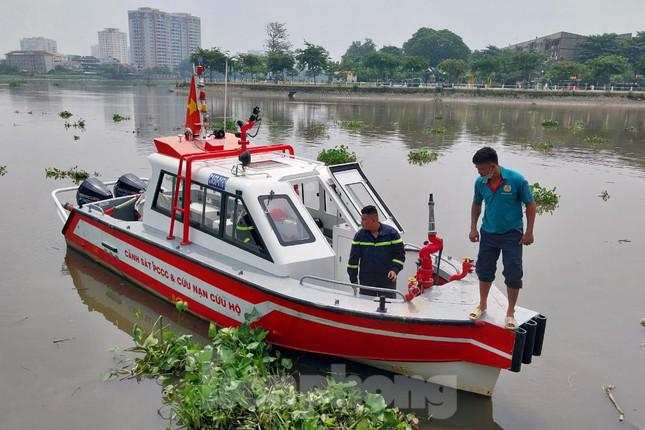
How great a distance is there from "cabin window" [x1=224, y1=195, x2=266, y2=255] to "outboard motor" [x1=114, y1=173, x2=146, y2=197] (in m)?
4.41

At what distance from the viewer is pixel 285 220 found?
6355 millimetres

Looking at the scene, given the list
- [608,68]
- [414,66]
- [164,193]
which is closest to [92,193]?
[164,193]

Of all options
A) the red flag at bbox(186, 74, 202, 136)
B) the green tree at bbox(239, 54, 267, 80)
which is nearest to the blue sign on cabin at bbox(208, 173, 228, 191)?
the red flag at bbox(186, 74, 202, 136)

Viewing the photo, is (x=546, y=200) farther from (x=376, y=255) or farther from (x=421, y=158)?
(x=376, y=255)

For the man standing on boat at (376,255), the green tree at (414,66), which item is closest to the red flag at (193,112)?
the man standing on boat at (376,255)

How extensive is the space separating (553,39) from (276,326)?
13385 cm

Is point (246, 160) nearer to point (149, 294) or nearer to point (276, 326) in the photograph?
point (276, 326)

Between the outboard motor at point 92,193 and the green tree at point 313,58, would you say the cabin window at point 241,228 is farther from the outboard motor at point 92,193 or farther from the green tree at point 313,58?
the green tree at point 313,58

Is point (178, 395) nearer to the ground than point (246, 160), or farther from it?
nearer to the ground

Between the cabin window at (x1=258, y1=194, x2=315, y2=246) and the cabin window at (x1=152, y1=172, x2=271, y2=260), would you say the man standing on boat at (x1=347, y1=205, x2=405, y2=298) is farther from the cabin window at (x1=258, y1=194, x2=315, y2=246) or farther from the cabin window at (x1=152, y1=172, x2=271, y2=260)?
the cabin window at (x1=152, y1=172, x2=271, y2=260)

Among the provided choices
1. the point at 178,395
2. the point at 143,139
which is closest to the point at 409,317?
the point at 178,395

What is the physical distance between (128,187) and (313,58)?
86.3 meters

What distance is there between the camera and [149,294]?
316 inches

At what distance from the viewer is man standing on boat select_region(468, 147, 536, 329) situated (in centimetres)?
477
